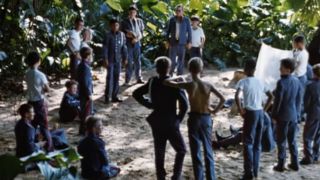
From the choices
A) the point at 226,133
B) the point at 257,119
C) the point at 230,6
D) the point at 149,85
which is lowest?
the point at 226,133

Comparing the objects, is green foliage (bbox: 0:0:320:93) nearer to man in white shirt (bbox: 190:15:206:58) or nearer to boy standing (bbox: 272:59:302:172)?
man in white shirt (bbox: 190:15:206:58)

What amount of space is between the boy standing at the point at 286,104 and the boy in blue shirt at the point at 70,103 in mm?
3466

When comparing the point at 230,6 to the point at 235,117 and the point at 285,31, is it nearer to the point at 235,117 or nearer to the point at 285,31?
the point at 235,117

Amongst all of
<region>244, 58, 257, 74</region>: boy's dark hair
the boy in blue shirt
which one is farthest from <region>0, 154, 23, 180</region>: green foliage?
the boy in blue shirt

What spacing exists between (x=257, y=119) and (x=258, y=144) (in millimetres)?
341

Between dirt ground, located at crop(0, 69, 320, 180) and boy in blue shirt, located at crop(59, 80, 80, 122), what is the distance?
16 cm

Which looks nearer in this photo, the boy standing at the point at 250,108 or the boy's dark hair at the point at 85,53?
the boy standing at the point at 250,108

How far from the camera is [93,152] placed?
6.16 m

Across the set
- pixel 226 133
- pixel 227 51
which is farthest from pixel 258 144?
pixel 227 51

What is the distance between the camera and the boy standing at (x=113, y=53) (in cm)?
965

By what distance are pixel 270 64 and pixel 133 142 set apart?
2.51 m

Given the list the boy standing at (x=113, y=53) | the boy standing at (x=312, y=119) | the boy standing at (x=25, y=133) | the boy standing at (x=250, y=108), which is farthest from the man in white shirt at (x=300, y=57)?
the boy standing at (x=25, y=133)

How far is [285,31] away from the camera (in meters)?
14.9

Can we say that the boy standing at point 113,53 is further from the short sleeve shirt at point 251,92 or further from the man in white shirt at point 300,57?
the short sleeve shirt at point 251,92
